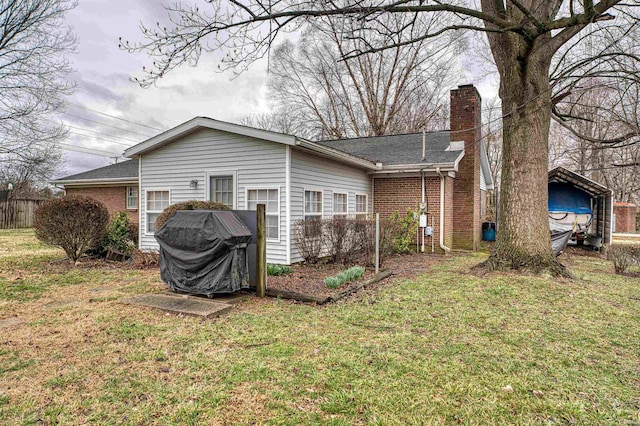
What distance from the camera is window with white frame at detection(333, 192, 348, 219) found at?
34.9 ft

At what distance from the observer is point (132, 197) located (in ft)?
50.6

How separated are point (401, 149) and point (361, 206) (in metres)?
3.25

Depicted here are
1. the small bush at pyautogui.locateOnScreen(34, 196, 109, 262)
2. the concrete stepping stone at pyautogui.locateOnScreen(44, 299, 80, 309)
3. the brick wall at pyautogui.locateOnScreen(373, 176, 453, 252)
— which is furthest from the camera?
the brick wall at pyautogui.locateOnScreen(373, 176, 453, 252)

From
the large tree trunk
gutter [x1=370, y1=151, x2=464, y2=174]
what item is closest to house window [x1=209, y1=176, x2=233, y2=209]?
gutter [x1=370, y1=151, x2=464, y2=174]

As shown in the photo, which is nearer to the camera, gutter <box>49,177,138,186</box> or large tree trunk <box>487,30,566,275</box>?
large tree trunk <box>487,30,566,275</box>

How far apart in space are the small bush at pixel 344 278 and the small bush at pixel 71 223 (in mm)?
6296

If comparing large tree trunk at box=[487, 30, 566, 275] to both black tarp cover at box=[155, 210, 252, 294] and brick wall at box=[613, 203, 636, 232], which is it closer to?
black tarp cover at box=[155, 210, 252, 294]

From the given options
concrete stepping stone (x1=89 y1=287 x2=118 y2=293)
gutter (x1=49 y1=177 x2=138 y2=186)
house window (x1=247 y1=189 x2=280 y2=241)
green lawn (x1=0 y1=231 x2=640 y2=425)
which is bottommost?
green lawn (x1=0 y1=231 x2=640 y2=425)

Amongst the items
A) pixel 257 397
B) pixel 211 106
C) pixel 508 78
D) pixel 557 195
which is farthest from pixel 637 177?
pixel 257 397

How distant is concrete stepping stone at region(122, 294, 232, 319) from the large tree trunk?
586 cm

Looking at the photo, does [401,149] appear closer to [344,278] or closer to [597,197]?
[597,197]

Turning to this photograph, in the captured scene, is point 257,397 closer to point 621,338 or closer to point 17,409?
point 17,409

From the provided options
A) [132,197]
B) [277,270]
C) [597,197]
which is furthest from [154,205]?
[597,197]

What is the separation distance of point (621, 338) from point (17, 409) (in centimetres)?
576
